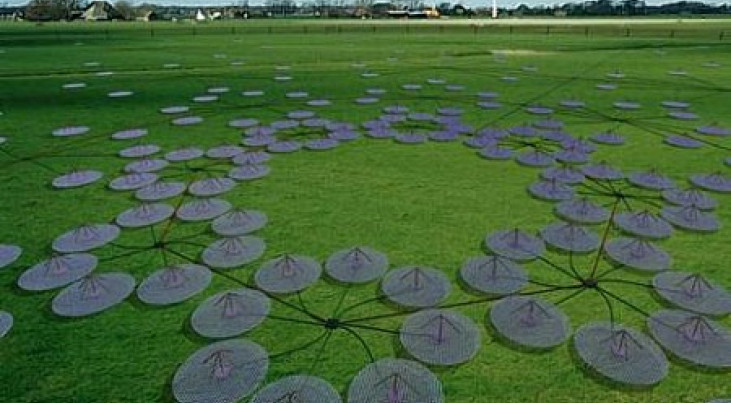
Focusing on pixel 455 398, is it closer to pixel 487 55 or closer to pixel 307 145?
pixel 307 145

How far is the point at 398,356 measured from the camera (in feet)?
14.6

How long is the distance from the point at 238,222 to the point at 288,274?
5.46ft

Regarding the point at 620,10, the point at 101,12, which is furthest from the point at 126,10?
the point at 620,10

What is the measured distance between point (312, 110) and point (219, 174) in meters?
5.09

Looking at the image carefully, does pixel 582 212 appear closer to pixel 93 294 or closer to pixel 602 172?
pixel 602 172

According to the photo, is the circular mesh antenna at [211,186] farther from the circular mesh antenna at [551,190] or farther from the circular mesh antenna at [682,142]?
the circular mesh antenna at [682,142]

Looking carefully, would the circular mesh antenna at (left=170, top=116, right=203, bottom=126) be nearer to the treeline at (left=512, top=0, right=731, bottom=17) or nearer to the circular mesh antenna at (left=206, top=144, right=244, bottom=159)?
the circular mesh antenna at (left=206, top=144, right=244, bottom=159)

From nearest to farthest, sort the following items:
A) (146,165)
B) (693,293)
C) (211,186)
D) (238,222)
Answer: (693,293) → (238,222) → (211,186) → (146,165)

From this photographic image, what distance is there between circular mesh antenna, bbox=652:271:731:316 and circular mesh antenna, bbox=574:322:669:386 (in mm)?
876

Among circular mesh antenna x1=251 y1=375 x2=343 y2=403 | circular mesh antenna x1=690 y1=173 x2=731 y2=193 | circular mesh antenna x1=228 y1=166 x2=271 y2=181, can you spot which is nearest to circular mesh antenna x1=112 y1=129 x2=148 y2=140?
circular mesh antenna x1=228 y1=166 x2=271 y2=181

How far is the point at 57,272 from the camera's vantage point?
568 cm

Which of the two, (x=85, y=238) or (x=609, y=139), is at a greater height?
(x=609, y=139)

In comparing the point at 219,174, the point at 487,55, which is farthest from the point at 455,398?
the point at 487,55

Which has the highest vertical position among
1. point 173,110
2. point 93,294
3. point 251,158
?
point 173,110
